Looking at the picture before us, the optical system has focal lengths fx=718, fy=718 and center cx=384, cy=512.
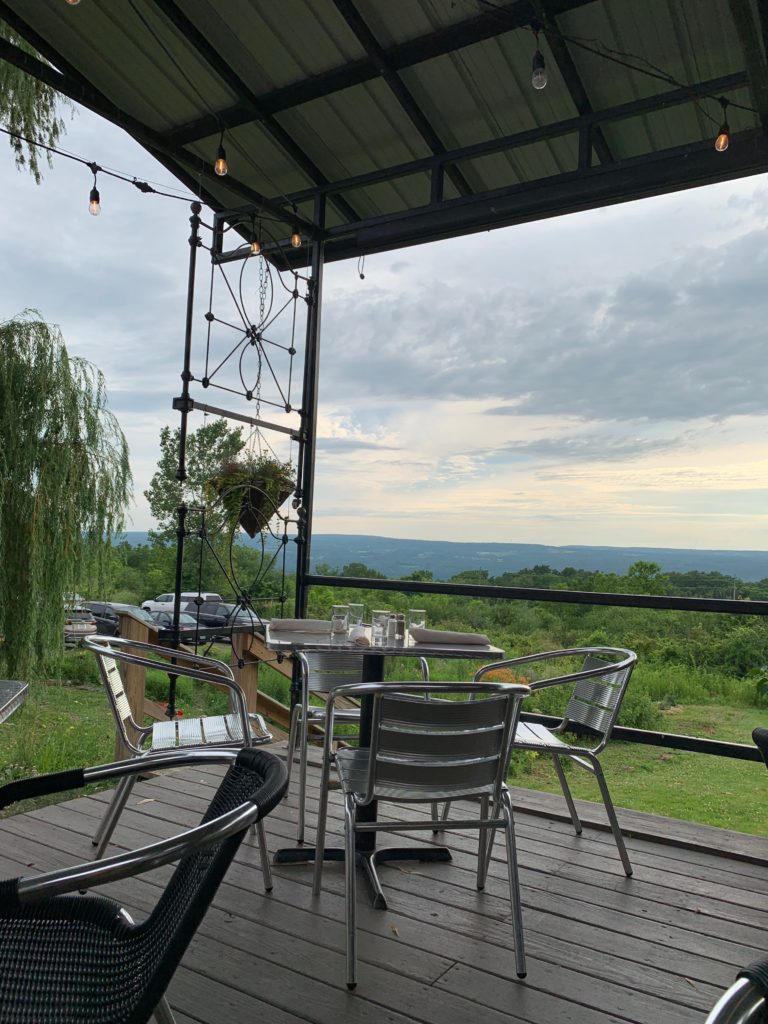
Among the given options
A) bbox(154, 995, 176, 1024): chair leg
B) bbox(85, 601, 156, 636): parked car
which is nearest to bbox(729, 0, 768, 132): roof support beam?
bbox(154, 995, 176, 1024): chair leg

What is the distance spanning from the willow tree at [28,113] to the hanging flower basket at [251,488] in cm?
210

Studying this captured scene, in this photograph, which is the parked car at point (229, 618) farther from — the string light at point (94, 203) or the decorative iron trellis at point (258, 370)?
the string light at point (94, 203)

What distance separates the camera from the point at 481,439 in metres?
8.69

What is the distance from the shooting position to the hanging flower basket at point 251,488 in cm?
376

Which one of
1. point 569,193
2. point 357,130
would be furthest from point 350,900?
point 357,130

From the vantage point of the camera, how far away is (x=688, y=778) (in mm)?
4531

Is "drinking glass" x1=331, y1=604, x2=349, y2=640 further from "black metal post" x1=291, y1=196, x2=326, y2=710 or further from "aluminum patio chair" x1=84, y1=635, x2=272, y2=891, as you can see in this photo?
"black metal post" x1=291, y1=196, x2=326, y2=710

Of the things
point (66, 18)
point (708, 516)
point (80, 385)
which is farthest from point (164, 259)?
point (708, 516)

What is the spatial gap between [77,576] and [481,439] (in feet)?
18.5

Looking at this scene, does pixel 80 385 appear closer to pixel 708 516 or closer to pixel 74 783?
pixel 74 783

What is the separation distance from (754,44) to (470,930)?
2.81m

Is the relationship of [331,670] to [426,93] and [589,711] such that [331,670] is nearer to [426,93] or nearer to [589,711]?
[589,711]

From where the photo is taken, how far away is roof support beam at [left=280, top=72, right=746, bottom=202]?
2.96 m

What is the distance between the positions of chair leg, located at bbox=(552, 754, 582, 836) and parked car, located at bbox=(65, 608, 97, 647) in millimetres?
2567
